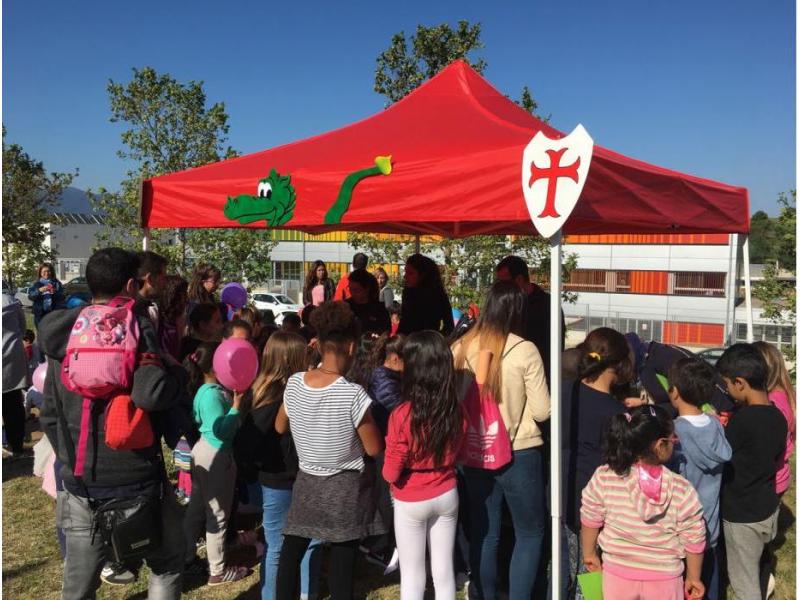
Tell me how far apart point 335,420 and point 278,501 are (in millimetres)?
777

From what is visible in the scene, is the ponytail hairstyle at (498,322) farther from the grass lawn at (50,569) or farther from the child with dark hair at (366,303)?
the child with dark hair at (366,303)

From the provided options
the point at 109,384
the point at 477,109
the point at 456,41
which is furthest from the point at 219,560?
the point at 456,41

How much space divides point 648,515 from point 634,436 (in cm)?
33

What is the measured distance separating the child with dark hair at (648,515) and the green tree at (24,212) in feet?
61.2

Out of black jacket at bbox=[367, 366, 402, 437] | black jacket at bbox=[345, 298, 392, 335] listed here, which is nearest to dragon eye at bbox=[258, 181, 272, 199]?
black jacket at bbox=[367, 366, 402, 437]

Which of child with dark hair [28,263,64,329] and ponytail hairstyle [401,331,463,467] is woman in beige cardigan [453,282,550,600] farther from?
child with dark hair [28,263,64,329]

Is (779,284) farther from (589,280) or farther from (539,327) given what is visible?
(589,280)

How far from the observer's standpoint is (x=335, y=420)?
9.04ft

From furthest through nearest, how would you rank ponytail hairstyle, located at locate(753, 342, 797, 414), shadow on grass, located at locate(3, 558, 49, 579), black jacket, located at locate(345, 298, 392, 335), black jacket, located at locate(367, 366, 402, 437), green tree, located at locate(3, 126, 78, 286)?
green tree, located at locate(3, 126, 78, 286), black jacket, located at locate(345, 298, 392, 335), shadow on grass, located at locate(3, 558, 49, 579), ponytail hairstyle, located at locate(753, 342, 797, 414), black jacket, located at locate(367, 366, 402, 437)

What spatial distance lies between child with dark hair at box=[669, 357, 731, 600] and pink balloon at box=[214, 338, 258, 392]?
82.1 inches

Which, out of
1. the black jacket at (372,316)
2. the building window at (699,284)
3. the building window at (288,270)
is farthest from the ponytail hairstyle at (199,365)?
the building window at (288,270)

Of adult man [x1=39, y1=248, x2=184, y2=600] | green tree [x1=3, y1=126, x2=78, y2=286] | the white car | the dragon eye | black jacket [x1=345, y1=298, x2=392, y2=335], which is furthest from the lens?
the white car

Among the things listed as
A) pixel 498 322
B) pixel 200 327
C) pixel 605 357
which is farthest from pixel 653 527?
pixel 200 327

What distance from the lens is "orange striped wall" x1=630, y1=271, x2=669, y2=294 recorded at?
32250 millimetres
